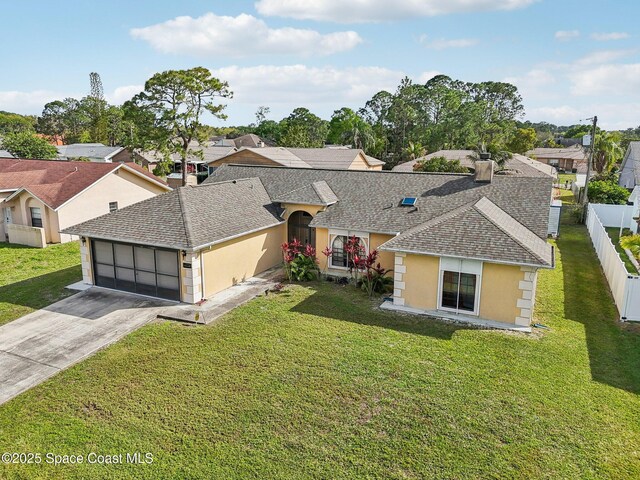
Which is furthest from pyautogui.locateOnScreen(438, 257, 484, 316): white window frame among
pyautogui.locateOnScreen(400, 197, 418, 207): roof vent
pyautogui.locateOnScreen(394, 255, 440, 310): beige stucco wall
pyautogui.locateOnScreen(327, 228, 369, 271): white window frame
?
pyautogui.locateOnScreen(400, 197, 418, 207): roof vent

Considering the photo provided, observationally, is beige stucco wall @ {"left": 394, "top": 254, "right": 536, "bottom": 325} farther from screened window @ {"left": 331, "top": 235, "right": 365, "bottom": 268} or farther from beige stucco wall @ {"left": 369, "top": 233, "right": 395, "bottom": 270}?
screened window @ {"left": 331, "top": 235, "right": 365, "bottom": 268}

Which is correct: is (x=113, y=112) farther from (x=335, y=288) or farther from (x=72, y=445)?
(x=72, y=445)

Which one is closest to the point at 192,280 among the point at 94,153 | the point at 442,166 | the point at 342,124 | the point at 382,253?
the point at 382,253

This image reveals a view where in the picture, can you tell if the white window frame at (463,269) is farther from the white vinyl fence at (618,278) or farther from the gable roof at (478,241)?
the white vinyl fence at (618,278)

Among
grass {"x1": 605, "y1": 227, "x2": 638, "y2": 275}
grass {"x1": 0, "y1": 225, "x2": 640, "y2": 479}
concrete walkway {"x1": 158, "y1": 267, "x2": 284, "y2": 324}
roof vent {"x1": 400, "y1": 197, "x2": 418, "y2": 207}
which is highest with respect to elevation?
roof vent {"x1": 400, "y1": 197, "x2": 418, "y2": 207}

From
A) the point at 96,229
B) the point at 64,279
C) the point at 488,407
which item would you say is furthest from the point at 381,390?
the point at 64,279

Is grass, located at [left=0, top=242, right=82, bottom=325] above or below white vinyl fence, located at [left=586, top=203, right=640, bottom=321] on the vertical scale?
below

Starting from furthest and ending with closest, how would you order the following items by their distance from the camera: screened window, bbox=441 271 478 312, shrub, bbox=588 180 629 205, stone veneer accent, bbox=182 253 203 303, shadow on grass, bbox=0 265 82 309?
shrub, bbox=588 180 629 205, shadow on grass, bbox=0 265 82 309, stone veneer accent, bbox=182 253 203 303, screened window, bbox=441 271 478 312

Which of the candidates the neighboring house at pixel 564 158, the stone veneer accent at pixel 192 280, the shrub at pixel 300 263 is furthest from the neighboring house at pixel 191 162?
the neighboring house at pixel 564 158
